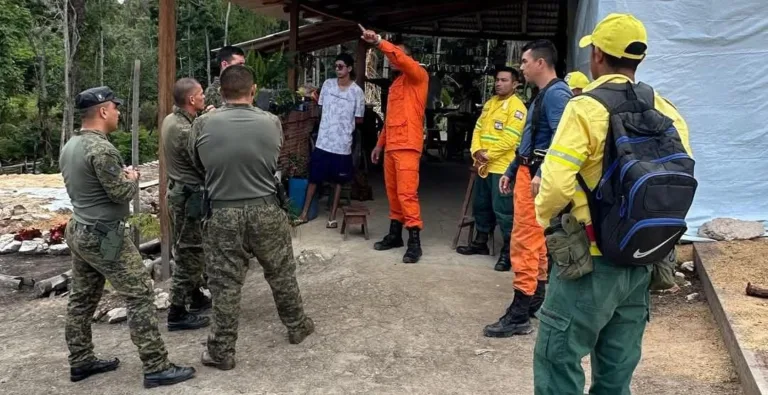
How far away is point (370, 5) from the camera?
955 centimetres

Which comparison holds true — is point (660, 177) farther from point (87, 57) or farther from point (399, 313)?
point (87, 57)

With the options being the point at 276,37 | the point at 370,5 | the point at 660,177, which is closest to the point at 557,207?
the point at 660,177

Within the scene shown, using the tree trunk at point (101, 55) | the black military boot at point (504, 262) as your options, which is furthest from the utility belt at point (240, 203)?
the tree trunk at point (101, 55)

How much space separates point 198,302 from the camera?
5074 millimetres

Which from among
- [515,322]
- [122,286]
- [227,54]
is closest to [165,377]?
[122,286]

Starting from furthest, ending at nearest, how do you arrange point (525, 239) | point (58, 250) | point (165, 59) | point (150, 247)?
point (58, 250) < point (150, 247) < point (165, 59) < point (525, 239)

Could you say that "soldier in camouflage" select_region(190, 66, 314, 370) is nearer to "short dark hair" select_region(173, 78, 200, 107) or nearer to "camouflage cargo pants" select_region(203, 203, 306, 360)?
→ "camouflage cargo pants" select_region(203, 203, 306, 360)

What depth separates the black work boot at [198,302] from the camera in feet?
16.5

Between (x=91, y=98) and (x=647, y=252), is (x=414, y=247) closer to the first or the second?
(x=91, y=98)

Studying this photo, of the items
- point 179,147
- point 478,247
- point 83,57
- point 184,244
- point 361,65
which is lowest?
point 478,247

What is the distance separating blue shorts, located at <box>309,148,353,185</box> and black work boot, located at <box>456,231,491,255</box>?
4.92ft

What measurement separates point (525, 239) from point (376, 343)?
1.18 metres

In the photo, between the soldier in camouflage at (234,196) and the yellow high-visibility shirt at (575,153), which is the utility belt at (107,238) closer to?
the soldier in camouflage at (234,196)

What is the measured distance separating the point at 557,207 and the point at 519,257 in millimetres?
1933
